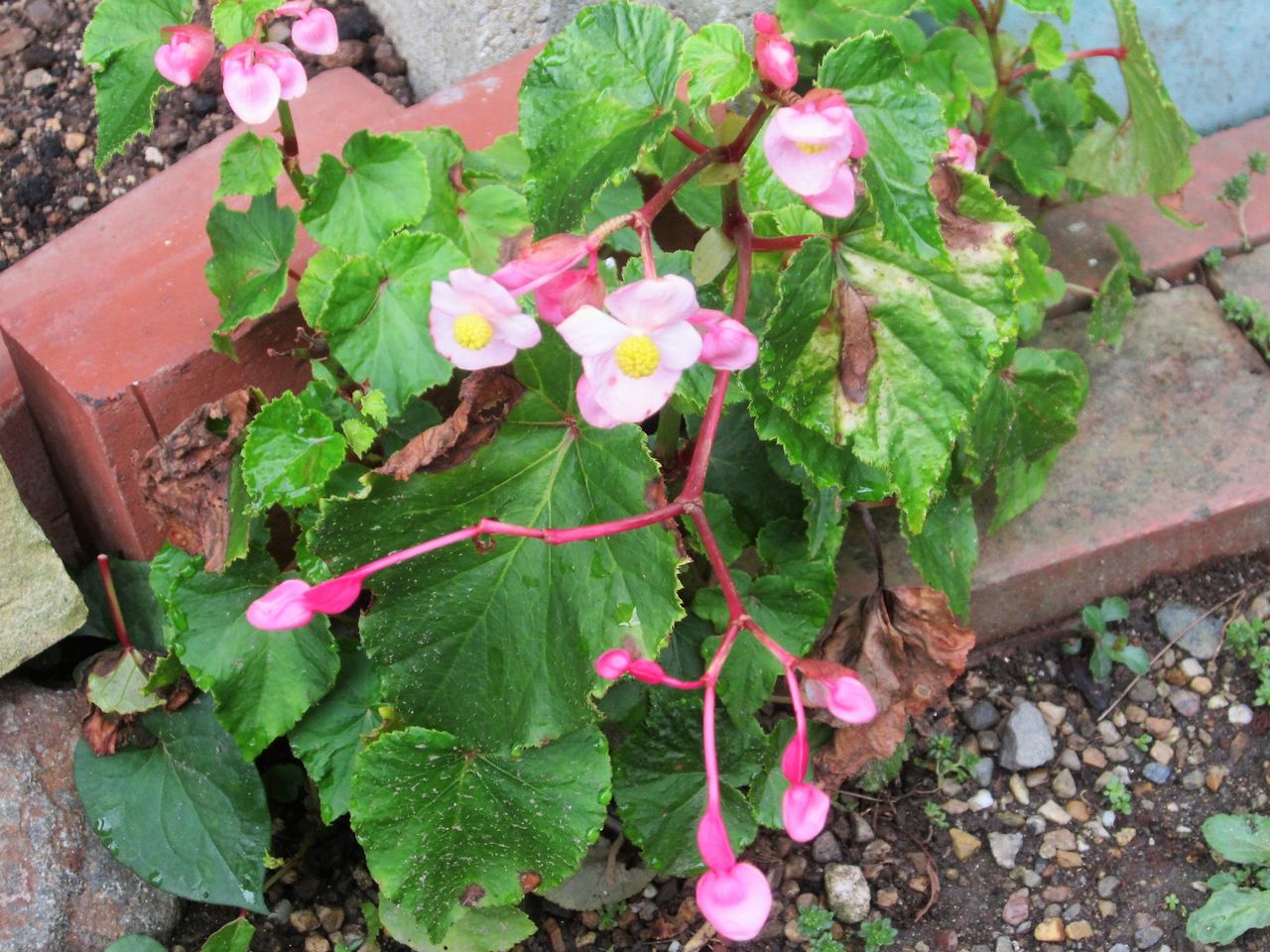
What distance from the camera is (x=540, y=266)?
34.4 inches

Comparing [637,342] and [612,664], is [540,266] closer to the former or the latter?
[637,342]

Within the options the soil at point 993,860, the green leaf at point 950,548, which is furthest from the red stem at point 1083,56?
the soil at point 993,860

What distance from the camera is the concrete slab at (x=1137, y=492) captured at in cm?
169

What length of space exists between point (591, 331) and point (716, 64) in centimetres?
25

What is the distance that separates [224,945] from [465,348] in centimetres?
84

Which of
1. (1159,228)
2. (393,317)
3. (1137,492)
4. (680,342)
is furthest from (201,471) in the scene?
(1159,228)

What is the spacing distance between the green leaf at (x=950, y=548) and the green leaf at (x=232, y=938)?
834mm

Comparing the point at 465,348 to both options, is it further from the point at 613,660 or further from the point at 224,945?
Result: the point at 224,945

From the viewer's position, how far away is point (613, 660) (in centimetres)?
96

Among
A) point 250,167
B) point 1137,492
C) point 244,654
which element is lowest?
point 1137,492

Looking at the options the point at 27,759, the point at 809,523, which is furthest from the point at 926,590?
the point at 27,759

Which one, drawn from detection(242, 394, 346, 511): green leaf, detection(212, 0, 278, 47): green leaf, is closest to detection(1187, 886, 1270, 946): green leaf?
detection(242, 394, 346, 511): green leaf

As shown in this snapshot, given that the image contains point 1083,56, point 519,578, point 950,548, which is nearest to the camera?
point 519,578

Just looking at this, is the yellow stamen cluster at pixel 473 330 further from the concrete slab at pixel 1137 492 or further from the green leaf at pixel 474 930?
the concrete slab at pixel 1137 492
